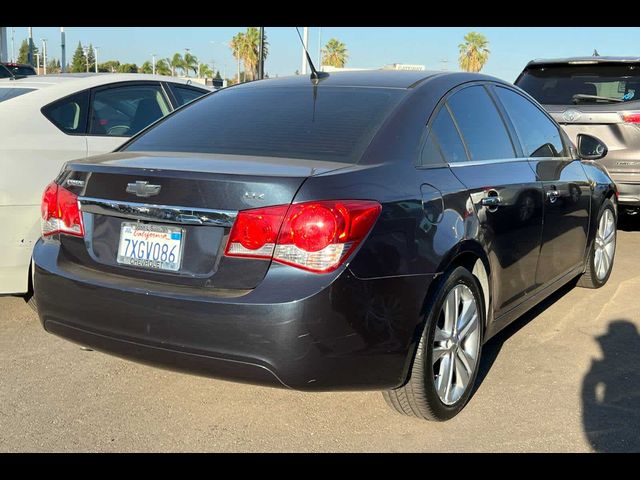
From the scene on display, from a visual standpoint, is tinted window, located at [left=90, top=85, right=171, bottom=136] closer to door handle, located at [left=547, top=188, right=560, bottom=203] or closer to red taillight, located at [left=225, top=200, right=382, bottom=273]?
red taillight, located at [left=225, top=200, right=382, bottom=273]

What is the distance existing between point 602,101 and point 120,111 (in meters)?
4.74

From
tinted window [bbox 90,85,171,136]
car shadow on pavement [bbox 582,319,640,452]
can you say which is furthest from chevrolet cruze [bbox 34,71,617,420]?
tinted window [bbox 90,85,171,136]

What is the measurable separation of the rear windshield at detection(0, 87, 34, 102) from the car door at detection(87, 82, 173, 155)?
1.46 ft

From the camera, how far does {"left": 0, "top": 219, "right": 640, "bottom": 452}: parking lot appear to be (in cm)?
307

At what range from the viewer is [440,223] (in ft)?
9.95

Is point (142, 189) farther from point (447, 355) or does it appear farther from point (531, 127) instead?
point (531, 127)

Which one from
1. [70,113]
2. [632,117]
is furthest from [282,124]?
[632,117]

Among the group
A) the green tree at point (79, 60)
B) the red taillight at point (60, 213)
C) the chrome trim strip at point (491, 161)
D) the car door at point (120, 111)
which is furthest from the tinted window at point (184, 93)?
the green tree at point (79, 60)

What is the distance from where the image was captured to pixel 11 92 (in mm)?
4980
